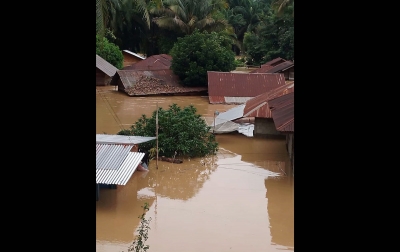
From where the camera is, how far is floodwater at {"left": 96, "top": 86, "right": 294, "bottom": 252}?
8.92 meters

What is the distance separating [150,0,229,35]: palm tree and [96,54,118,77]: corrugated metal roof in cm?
604

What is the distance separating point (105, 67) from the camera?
29.5 metres

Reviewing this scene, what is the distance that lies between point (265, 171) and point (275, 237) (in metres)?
4.58

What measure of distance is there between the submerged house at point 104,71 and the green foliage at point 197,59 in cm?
376

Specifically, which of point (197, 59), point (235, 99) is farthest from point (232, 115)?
point (197, 59)

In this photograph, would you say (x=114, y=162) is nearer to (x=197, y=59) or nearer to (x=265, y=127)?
(x=265, y=127)

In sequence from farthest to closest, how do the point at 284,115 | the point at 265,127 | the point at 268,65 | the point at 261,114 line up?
the point at 268,65
the point at 265,127
the point at 261,114
the point at 284,115

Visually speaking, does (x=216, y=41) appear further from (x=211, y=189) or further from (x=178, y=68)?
(x=211, y=189)

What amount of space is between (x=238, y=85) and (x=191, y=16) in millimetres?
10801
